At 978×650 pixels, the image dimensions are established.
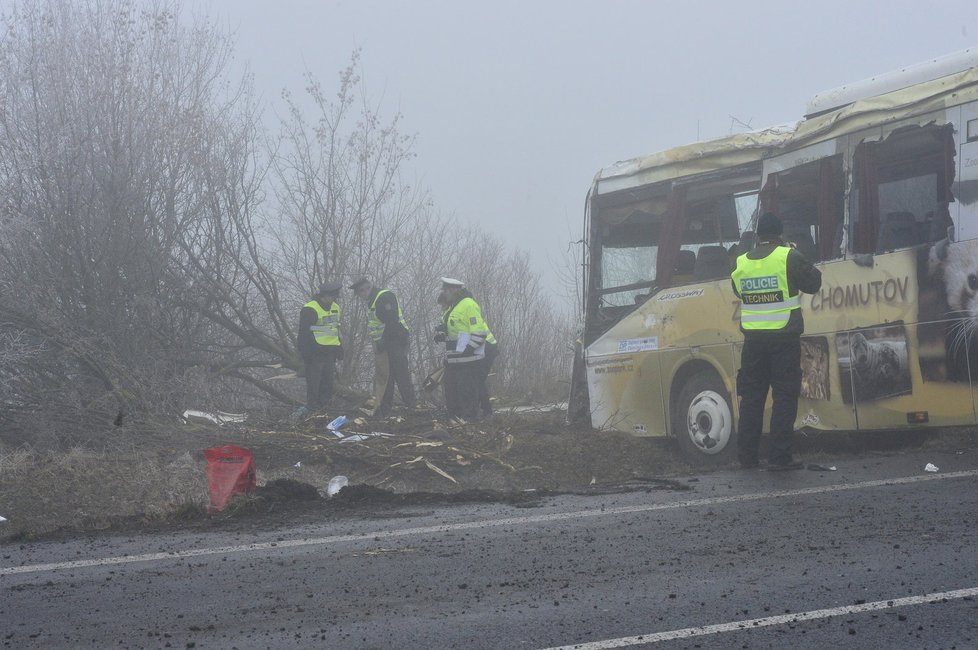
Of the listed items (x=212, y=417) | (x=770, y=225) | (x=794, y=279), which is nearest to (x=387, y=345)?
(x=212, y=417)

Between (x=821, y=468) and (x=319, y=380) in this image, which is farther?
(x=319, y=380)

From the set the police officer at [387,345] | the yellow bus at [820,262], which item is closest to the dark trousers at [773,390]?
the yellow bus at [820,262]

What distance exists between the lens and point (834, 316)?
352 inches

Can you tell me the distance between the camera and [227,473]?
7793 millimetres

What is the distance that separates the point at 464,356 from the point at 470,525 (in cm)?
747

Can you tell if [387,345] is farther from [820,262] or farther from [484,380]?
[820,262]

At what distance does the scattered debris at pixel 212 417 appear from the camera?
13.0 m

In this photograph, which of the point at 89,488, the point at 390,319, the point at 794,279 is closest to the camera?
the point at 794,279

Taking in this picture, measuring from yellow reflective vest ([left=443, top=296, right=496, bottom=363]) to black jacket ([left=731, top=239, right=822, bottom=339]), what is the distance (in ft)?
18.5

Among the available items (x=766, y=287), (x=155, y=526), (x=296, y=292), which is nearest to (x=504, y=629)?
(x=155, y=526)

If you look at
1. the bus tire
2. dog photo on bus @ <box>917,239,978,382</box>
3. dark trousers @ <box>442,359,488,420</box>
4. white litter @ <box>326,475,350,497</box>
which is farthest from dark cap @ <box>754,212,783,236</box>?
dark trousers @ <box>442,359,488,420</box>

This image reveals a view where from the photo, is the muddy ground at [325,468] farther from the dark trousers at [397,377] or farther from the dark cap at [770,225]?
the dark cap at [770,225]

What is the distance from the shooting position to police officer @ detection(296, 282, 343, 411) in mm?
14234

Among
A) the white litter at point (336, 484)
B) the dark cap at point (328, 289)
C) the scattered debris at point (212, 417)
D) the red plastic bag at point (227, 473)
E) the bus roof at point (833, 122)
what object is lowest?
the white litter at point (336, 484)
